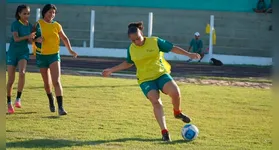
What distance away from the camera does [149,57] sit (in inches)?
326

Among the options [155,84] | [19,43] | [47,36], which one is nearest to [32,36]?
[47,36]

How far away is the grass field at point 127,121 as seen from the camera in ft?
25.1

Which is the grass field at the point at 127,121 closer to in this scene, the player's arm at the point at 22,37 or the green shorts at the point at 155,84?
the green shorts at the point at 155,84

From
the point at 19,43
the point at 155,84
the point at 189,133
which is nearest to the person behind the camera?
the point at 189,133

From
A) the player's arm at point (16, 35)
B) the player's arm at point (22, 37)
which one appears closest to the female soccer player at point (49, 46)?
the player's arm at point (22, 37)

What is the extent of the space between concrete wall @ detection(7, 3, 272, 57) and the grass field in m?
16.2

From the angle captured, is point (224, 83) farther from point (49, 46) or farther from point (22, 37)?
point (22, 37)

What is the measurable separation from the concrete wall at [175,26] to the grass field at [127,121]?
53.2ft

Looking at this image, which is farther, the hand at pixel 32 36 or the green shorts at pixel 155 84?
the hand at pixel 32 36

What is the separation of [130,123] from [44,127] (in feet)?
4.83

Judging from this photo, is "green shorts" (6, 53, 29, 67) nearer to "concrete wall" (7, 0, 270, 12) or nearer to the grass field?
the grass field

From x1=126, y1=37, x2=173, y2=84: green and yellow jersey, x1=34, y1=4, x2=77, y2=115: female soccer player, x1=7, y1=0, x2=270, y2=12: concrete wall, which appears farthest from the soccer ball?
x1=7, y1=0, x2=270, y2=12: concrete wall

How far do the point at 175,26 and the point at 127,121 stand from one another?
22635 mm

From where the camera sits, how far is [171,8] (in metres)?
32.3
